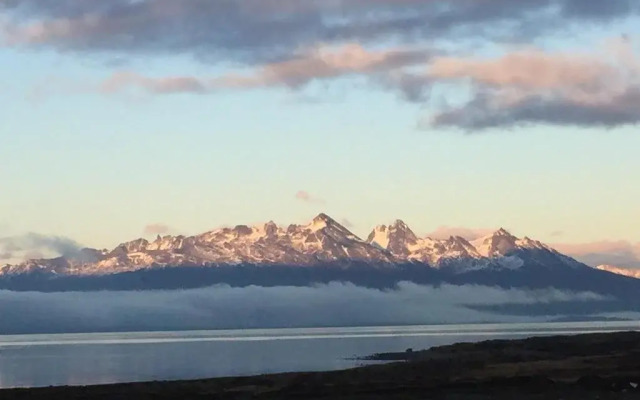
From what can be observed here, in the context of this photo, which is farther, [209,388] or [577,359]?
[577,359]

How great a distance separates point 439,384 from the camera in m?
105

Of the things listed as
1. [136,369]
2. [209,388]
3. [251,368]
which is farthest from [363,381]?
[136,369]

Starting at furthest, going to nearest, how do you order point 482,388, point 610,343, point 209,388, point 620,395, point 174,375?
point 610,343 → point 174,375 → point 209,388 → point 482,388 → point 620,395

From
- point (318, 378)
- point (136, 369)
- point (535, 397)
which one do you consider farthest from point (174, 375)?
point (535, 397)

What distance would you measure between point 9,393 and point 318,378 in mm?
28534

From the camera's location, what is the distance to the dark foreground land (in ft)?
314

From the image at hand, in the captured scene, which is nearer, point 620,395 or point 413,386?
point 620,395

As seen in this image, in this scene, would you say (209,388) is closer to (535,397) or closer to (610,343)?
(535,397)

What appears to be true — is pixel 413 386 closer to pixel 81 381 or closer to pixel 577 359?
pixel 577 359

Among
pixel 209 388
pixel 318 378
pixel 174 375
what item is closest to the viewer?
pixel 209 388

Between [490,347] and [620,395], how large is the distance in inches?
3607

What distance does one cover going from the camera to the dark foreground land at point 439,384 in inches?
3767

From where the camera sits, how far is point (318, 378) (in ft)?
383

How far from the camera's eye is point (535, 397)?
3516 inches
